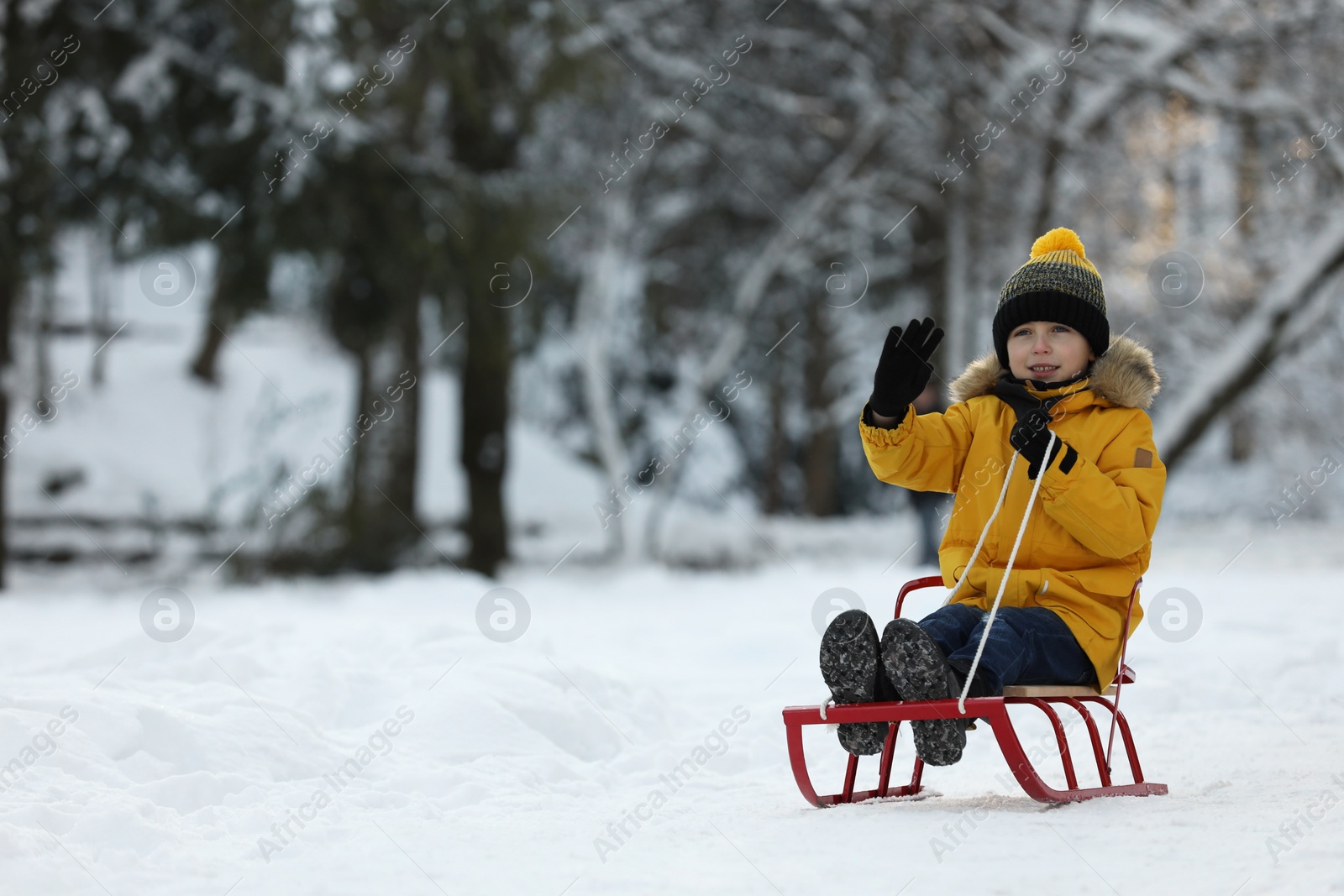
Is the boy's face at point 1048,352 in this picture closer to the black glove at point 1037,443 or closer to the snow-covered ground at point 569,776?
the black glove at point 1037,443

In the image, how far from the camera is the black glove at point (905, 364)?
3.16 meters

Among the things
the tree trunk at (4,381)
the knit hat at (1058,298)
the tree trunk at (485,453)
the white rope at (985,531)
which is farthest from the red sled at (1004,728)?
the tree trunk at (4,381)

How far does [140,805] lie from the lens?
299cm

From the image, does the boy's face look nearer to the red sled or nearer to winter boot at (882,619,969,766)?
the red sled

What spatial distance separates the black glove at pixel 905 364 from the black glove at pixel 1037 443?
26 cm

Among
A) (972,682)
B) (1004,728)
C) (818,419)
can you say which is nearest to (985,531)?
(972,682)

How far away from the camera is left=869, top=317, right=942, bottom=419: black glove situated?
3156mm

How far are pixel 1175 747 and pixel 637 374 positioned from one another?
15.6 m

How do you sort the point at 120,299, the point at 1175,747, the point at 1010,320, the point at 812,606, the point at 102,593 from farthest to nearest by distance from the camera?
the point at 120,299, the point at 102,593, the point at 812,606, the point at 1175,747, the point at 1010,320

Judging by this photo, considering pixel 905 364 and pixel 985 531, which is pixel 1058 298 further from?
pixel 985 531

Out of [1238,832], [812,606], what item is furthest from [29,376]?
[1238,832]

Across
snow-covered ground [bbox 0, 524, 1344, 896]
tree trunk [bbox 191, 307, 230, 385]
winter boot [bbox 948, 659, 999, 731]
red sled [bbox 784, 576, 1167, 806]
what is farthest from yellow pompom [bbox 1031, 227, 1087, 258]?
tree trunk [bbox 191, 307, 230, 385]

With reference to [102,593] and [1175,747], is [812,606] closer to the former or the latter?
[1175,747]

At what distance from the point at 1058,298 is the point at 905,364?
533 mm
